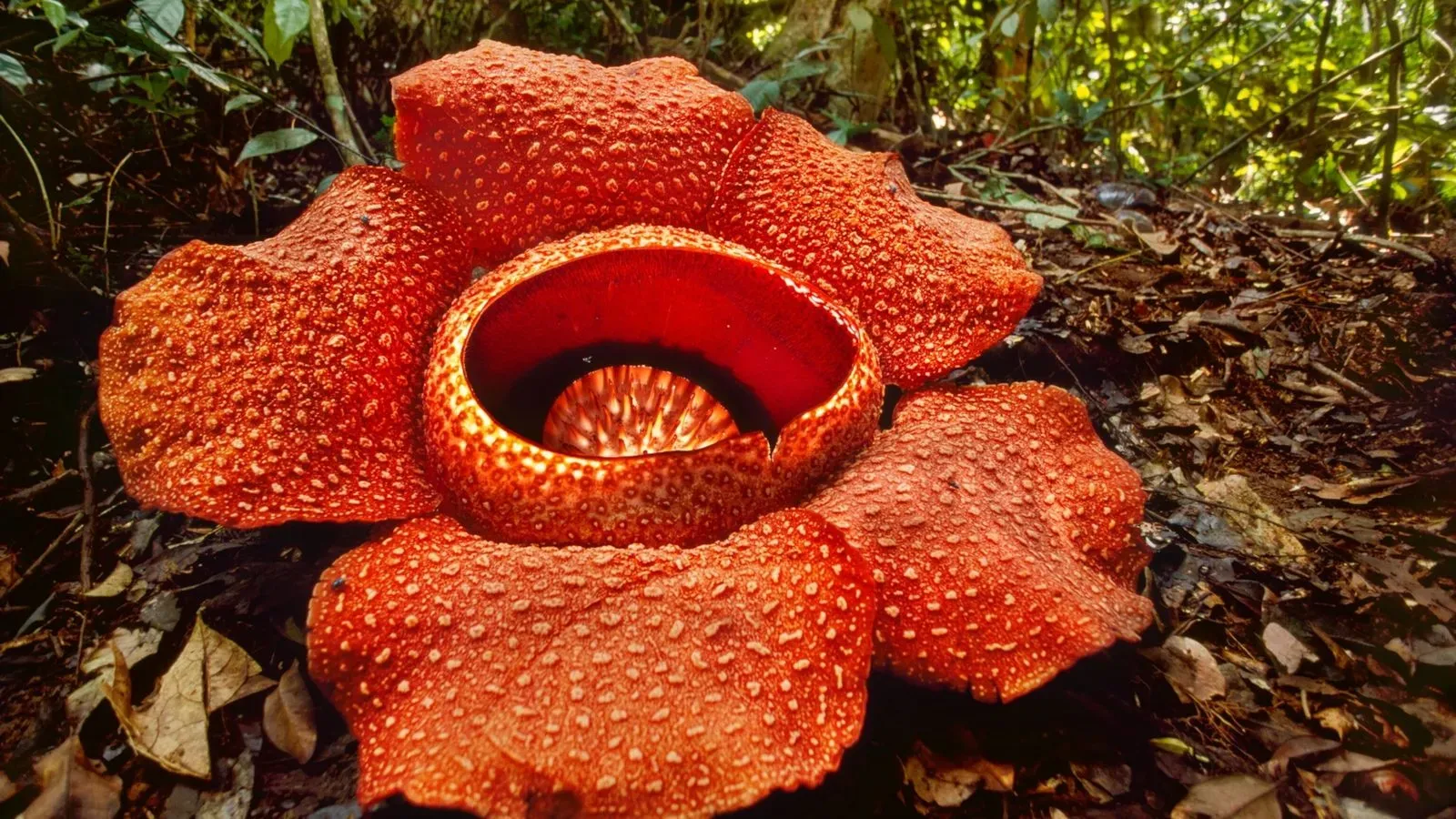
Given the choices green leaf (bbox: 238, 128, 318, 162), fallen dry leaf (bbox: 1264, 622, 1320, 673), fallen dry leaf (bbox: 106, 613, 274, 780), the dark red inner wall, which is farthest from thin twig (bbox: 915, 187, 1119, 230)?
fallen dry leaf (bbox: 106, 613, 274, 780)

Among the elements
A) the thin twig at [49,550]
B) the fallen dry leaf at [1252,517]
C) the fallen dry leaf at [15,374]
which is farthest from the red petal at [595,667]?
the fallen dry leaf at [1252,517]

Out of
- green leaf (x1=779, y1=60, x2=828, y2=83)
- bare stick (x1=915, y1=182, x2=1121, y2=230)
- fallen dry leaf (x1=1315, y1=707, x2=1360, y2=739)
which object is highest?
green leaf (x1=779, y1=60, x2=828, y2=83)

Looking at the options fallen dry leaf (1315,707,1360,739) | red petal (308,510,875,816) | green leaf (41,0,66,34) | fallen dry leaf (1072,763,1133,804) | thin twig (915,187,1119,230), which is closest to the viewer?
red petal (308,510,875,816)

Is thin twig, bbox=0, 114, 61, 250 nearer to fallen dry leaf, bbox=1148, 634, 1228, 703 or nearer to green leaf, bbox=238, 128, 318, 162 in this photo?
green leaf, bbox=238, 128, 318, 162

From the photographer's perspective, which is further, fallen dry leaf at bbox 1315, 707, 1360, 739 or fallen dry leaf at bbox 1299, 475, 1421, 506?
fallen dry leaf at bbox 1299, 475, 1421, 506

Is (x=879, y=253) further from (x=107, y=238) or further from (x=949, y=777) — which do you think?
(x=107, y=238)

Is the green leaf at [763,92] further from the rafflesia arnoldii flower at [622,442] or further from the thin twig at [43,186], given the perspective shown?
the thin twig at [43,186]
